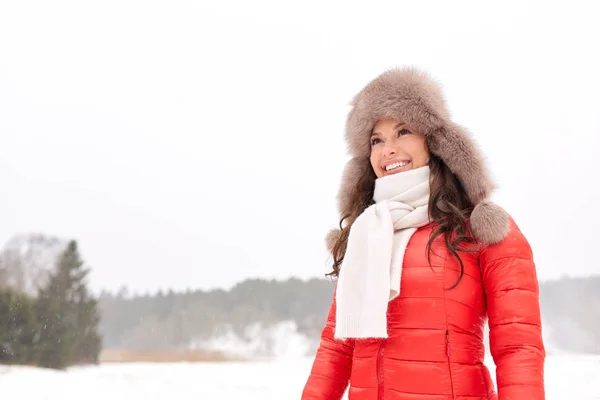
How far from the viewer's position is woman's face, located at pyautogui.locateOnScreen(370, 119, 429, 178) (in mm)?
1097

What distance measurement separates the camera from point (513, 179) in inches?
304

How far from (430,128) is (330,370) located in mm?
563

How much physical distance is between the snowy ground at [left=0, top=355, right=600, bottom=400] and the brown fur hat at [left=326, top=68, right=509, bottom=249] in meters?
2.94

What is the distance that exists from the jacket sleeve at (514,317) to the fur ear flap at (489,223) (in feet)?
0.06

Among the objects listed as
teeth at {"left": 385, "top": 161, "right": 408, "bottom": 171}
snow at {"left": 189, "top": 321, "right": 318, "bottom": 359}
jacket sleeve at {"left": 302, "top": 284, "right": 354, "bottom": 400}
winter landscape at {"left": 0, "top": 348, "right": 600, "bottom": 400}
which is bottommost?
winter landscape at {"left": 0, "top": 348, "right": 600, "bottom": 400}

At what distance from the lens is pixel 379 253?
38.3 inches

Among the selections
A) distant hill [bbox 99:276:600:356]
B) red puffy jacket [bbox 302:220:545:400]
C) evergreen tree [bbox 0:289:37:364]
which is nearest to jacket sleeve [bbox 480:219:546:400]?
red puffy jacket [bbox 302:220:545:400]

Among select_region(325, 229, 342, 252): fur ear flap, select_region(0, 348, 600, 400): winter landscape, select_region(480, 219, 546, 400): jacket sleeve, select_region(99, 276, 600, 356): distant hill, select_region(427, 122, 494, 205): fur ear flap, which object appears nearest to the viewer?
select_region(480, 219, 546, 400): jacket sleeve

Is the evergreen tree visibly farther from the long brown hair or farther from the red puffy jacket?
the red puffy jacket

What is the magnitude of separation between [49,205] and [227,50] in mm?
6272

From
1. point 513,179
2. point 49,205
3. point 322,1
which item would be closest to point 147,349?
point 49,205

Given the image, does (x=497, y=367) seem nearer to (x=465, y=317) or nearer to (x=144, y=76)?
(x=465, y=317)

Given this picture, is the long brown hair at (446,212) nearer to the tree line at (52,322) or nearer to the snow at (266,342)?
the snow at (266,342)

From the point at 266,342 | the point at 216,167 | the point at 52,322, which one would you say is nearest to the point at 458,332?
the point at 266,342
